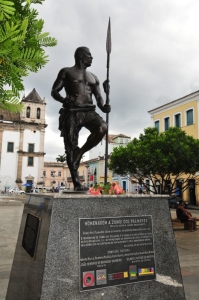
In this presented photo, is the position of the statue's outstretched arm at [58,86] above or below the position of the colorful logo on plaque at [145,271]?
above

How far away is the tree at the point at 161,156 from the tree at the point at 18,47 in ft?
40.3

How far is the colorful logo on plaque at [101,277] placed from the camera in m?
2.77

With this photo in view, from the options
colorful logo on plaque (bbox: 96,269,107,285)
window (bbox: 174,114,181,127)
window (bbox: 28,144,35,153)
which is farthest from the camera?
window (bbox: 28,144,35,153)

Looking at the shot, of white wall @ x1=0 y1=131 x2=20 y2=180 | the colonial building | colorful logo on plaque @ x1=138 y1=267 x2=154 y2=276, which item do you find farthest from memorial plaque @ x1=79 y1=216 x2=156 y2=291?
white wall @ x1=0 y1=131 x2=20 y2=180

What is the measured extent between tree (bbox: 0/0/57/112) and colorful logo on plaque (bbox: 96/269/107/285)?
6.75ft

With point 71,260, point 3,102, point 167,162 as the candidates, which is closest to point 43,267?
point 71,260

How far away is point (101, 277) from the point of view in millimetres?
2787

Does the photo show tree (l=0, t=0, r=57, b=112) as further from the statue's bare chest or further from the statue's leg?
the statue's bare chest

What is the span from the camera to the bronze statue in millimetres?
3900

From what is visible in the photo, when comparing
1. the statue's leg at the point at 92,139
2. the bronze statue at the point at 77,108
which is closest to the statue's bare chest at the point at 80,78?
the bronze statue at the point at 77,108

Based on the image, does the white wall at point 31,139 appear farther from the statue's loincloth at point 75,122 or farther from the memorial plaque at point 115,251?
the memorial plaque at point 115,251

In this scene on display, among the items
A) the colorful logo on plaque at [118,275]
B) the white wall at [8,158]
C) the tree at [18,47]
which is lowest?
the colorful logo on plaque at [118,275]

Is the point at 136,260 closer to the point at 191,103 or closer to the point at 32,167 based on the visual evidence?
the point at 191,103

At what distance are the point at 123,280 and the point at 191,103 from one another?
26190 millimetres
